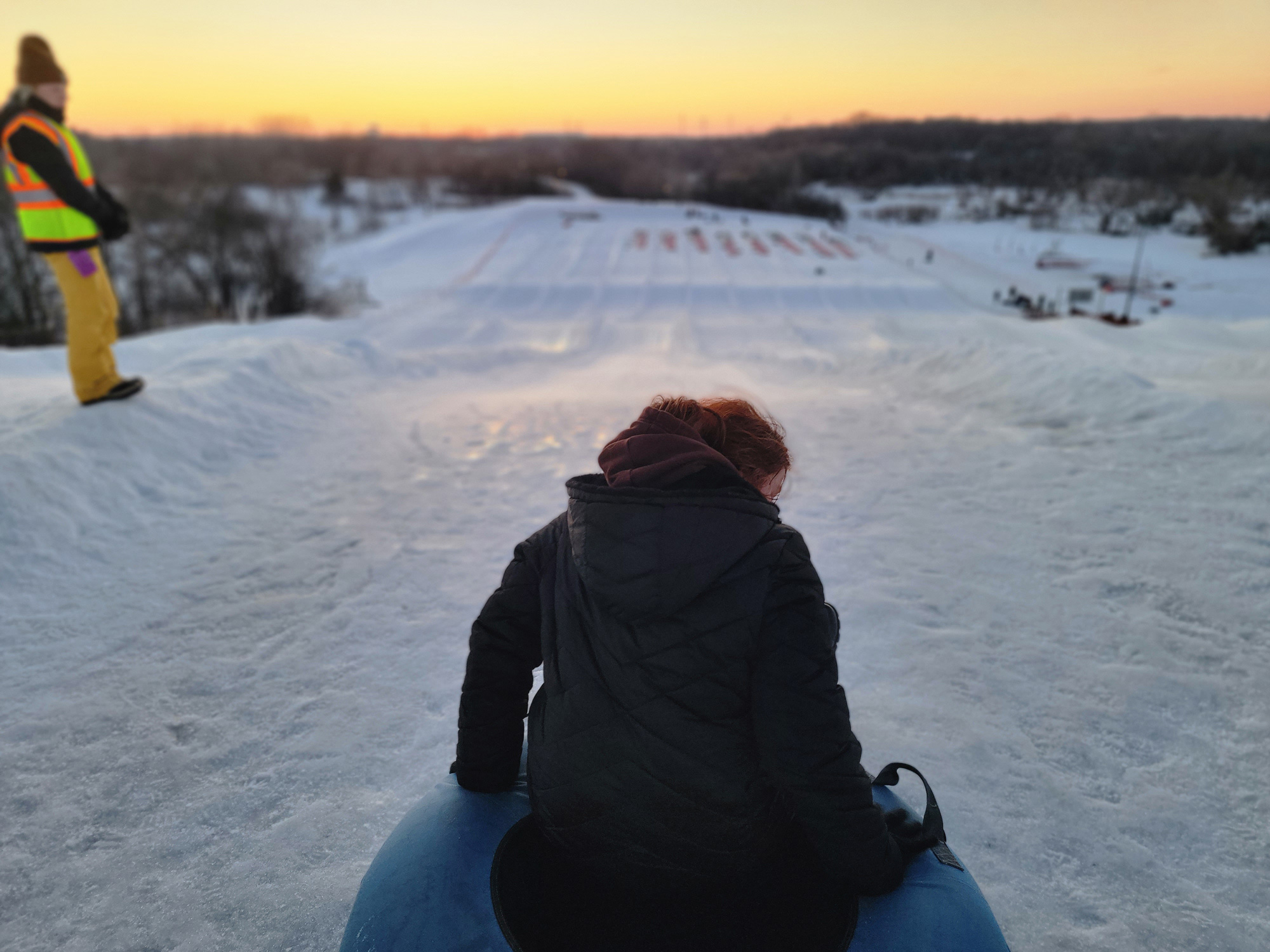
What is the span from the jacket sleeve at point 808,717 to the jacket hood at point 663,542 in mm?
113

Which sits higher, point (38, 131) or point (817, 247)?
point (38, 131)

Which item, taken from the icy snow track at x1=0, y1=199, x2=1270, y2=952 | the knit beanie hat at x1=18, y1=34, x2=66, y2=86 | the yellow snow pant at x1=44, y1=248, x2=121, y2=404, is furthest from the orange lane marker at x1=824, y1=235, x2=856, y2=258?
the knit beanie hat at x1=18, y1=34, x2=66, y2=86

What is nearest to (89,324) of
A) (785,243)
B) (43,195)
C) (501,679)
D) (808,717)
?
(43,195)

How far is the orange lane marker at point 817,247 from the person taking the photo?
3538cm

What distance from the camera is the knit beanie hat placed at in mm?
4277

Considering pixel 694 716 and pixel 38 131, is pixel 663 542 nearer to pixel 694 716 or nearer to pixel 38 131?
pixel 694 716

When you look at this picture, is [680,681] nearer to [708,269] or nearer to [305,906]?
[305,906]

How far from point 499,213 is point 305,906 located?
46054mm

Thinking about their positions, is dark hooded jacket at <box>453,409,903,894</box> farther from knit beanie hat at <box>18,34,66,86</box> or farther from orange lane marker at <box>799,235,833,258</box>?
orange lane marker at <box>799,235,833,258</box>

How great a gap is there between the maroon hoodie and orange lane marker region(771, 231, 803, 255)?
120 feet

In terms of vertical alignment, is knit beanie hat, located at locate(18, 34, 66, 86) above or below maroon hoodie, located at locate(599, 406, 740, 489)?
above

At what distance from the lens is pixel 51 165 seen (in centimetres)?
437

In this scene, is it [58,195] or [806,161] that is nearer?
[58,195]

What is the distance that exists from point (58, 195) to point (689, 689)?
5.24 m
